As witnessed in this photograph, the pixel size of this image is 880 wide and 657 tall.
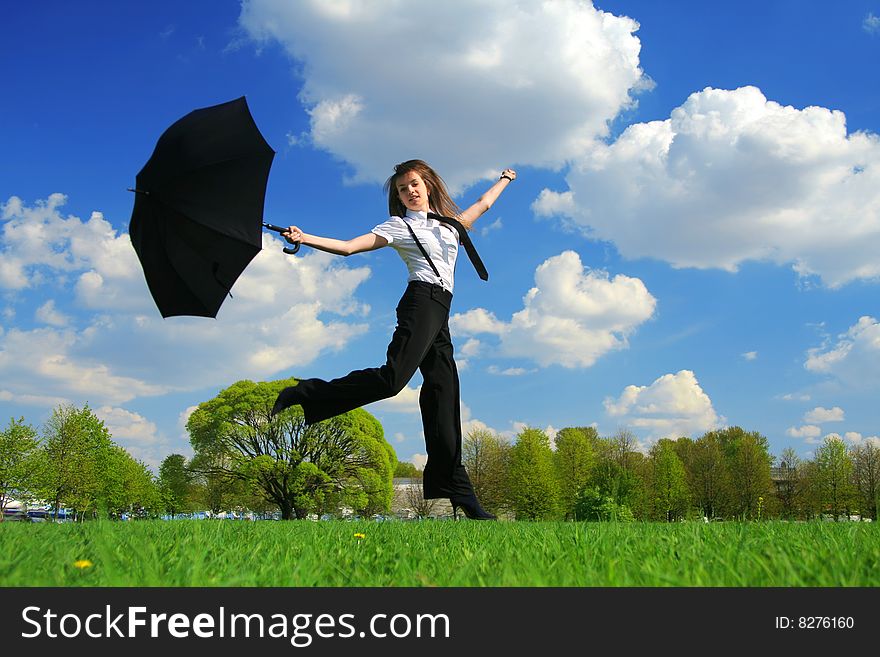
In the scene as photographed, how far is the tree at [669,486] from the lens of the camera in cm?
4725

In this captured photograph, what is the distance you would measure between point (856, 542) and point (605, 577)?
223cm

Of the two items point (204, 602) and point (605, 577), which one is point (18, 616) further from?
point (605, 577)

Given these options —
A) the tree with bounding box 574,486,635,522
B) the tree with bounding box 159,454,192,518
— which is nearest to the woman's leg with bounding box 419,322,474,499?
the tree with bounding box 574,486,635,522

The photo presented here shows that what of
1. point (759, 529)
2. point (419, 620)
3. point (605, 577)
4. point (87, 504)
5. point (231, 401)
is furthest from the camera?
point (231, 401)

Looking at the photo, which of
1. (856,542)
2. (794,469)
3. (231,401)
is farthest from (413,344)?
(794,469)

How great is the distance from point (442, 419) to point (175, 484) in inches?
1660

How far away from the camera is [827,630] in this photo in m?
2.31

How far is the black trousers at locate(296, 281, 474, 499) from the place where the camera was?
5.80 m

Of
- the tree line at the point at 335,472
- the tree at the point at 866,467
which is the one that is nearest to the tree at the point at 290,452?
the tree line at the point at 335,472

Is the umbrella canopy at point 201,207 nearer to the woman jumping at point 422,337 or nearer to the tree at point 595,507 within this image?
the woman jumping at point 422,337

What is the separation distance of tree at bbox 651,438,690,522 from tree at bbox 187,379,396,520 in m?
19.5

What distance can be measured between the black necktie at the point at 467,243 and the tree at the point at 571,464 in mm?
42184

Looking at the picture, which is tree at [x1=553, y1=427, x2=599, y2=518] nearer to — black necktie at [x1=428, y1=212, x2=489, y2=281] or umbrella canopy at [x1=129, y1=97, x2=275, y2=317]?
black necktie at [x1=428, y1=212, x2=489, y2=281]

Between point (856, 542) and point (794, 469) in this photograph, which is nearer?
point (856, 542)
